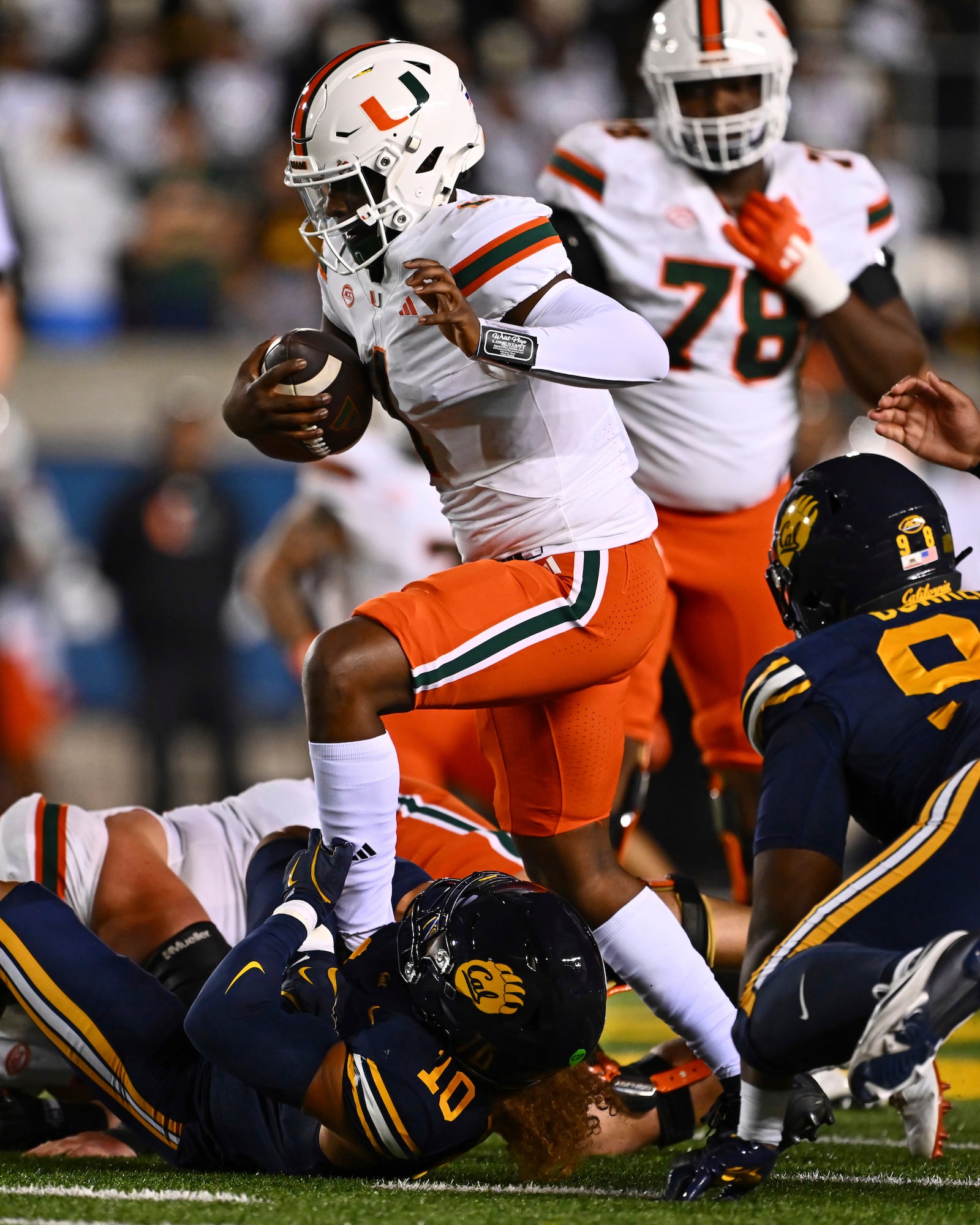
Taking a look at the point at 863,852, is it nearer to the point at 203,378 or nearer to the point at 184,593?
the point at 184,593

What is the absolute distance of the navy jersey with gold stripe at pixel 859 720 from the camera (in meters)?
2.45

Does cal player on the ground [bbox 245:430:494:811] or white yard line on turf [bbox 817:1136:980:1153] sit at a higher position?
cal player on the ground [bbox 245:430:494:811]

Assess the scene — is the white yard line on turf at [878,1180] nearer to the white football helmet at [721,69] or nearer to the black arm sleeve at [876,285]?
the black arm sleeve at [876,285]

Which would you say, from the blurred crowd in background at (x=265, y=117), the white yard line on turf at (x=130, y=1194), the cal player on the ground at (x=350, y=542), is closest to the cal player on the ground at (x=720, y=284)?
the cal player on the ground at (x=350, y=542)

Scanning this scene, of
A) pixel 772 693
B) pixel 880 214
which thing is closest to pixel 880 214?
pixel 880 214

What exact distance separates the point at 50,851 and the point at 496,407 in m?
1.10

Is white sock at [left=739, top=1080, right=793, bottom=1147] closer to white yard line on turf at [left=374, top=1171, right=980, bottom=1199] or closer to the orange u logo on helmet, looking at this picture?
white yard line on turf at [left=374, top=1171, right=980, bottom=1199]

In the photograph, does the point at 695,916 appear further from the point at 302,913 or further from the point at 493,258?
the point at 493,258

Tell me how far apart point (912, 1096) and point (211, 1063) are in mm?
1114

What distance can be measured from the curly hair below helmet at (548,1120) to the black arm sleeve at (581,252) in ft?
Answer: 6.40

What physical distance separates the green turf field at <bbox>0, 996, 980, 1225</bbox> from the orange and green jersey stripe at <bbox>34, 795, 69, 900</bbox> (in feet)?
1.53

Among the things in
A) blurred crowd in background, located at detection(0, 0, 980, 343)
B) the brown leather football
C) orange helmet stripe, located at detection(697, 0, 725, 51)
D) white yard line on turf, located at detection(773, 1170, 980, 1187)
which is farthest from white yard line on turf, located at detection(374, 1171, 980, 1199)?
blurred crowd in background, located at detection(0, 0, 980, 343)

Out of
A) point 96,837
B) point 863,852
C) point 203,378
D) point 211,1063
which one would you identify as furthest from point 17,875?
point 203,378

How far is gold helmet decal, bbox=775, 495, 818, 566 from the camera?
2.67 metres
